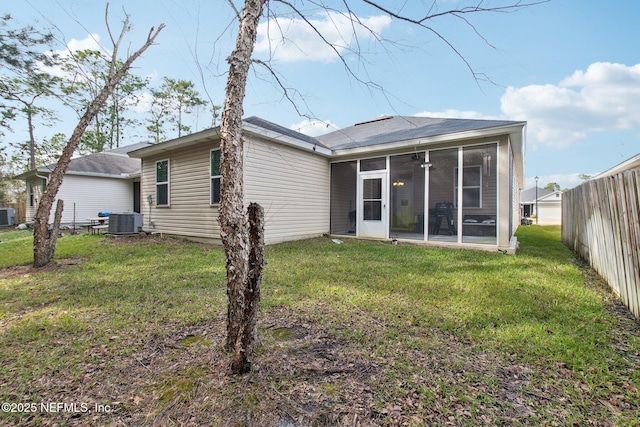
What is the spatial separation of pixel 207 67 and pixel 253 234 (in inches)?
63.9

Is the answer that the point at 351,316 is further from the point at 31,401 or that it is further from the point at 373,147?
the point at 373,147

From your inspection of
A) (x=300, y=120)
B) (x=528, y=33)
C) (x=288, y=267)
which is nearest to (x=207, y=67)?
(x=300, y=120)

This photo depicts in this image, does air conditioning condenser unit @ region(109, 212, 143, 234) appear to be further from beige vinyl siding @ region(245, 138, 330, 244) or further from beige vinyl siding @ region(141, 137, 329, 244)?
beige vinyl siding @ region(245, 138, 330, 244)

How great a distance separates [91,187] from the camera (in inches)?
525

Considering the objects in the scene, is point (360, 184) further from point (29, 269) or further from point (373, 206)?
point (29, 269)

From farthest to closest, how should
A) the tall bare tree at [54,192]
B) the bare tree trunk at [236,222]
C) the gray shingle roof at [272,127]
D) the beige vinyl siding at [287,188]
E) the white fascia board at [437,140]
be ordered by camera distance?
the gray shingle roof at [272,127]
the beige vinyl siding at [287,188]
the white fascia board at [437,140]
the tall bare tree at [54,192]
the bare tree trunk at [236,222]

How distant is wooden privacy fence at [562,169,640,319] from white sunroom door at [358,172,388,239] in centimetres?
432

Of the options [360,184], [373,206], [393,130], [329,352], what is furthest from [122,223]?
[393,130]

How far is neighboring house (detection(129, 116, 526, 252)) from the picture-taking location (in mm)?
6672

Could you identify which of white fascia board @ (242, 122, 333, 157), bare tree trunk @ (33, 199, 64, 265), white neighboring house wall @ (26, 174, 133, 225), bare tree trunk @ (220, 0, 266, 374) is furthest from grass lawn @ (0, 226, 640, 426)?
white neighboring house wall @ (26, 174, 133, 225)

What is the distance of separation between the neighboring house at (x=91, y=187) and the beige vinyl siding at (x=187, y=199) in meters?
6.38

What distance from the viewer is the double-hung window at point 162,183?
8.56m

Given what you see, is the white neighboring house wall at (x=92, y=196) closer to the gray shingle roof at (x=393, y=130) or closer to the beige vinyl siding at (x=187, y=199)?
the beige vinyl siding at (x=187, y=199)

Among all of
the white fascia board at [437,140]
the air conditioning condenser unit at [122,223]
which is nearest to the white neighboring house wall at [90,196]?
the air conditioning condenser unit at [122,223]
